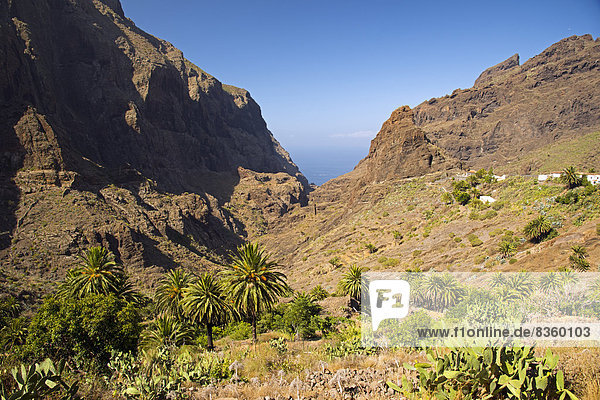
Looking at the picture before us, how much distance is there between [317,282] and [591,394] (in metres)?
51.0

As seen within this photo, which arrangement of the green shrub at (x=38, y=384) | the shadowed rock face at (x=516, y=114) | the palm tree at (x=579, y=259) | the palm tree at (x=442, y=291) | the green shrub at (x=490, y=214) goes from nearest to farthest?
the green shrub at (x=38, y=384) < the palm tree at (x=579, y=259) < the palm tree at (x=442, y=291) < the green shrub at (x=490, y=214) < the shadowed rock face at (x=516, y=114)

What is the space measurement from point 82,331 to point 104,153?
106 m

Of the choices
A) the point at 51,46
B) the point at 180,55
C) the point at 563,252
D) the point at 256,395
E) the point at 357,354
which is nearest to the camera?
the point at 256,395

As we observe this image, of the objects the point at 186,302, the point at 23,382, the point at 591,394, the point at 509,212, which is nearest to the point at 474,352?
the point at 591,394

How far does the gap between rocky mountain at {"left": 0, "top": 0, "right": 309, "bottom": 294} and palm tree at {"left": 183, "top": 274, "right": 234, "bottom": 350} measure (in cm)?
3560

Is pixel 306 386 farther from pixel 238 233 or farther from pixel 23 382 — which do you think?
pixel 238 233

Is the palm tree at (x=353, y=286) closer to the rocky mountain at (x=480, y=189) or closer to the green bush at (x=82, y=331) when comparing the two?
the rocky mountain at (x=480, y=189)

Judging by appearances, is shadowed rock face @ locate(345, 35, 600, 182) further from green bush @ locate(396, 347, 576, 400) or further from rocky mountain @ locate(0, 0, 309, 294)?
green bush @ locate(396, 347, 576, 400)

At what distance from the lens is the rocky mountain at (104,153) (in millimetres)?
55188

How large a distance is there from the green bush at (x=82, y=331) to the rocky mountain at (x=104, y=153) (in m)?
39.5

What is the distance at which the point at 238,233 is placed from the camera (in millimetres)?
112438

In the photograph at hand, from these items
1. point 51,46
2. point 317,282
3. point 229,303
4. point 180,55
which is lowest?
point 317,282

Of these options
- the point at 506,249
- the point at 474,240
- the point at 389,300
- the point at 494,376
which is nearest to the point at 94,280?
the point at 389,300

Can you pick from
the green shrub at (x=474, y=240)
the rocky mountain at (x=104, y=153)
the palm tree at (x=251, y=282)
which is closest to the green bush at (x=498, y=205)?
the green shrub at (x=474, y=240)
